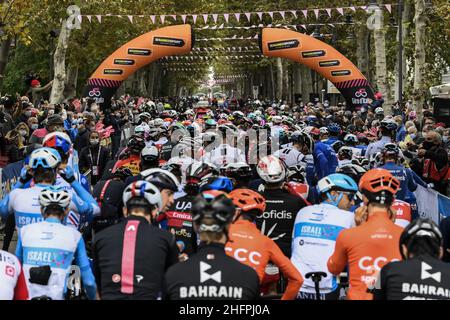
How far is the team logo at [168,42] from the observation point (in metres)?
32.9

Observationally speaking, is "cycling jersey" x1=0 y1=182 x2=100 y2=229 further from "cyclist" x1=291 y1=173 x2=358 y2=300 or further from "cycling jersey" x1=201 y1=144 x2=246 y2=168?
"cycling jersey" x1=201 y1=144 x2=246 y2=168

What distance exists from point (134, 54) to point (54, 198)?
2622cm

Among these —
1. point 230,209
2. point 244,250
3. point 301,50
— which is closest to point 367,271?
point 244,250

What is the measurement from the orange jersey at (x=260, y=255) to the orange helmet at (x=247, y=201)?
0.42 metres

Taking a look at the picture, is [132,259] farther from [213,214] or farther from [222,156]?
[222,156]

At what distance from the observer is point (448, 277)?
5656 mm

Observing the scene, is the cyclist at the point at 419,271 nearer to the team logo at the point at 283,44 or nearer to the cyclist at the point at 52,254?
the cyclist at the point at 52,254

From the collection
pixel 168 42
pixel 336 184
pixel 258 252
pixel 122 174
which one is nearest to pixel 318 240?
pixel 336 184

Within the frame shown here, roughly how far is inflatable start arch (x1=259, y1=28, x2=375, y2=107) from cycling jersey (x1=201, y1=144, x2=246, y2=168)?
16500 mm

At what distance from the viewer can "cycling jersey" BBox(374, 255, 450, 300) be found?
18.5ft

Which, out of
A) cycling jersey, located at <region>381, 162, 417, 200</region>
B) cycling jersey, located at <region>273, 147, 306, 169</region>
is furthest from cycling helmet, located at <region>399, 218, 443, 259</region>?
cycling jersey, located at <region>273, 147, 306, 169</region>

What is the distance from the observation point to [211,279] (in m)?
5.61
